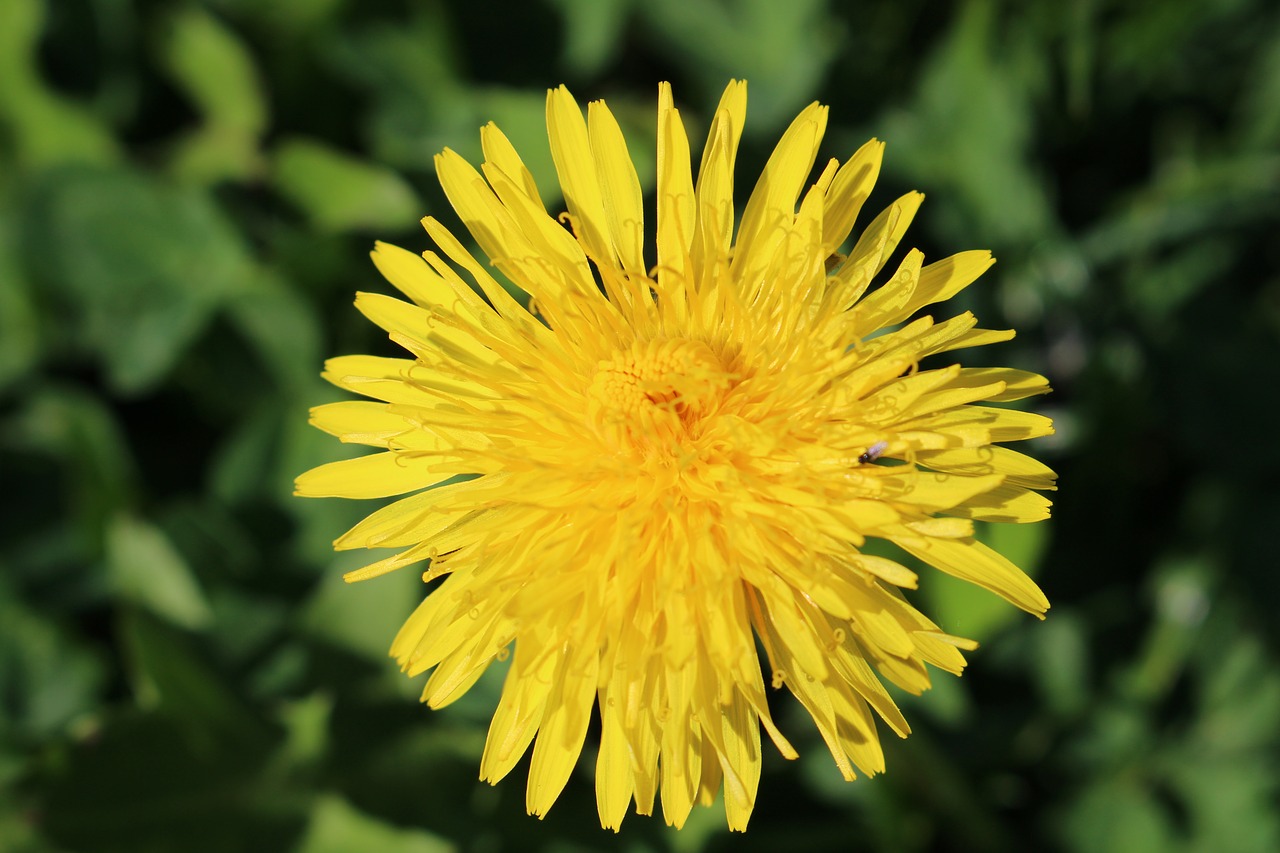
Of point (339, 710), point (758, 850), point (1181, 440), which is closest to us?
point (339, 710)

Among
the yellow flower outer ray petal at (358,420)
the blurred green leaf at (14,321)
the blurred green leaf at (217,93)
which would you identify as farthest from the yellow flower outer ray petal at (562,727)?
the blurred green leaf at (14,321)

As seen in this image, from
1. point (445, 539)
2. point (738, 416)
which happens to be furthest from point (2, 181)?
point (738, 416)

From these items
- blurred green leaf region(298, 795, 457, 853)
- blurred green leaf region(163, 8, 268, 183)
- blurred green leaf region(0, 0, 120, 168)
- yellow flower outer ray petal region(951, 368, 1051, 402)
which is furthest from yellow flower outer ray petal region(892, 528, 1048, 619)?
blurred green leaf region(0, 0, 120, 168)

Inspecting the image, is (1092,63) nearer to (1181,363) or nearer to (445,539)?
(1181,363)

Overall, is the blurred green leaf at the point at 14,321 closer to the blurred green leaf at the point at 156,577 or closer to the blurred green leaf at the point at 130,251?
the blurred green leaf at the point at 130,251

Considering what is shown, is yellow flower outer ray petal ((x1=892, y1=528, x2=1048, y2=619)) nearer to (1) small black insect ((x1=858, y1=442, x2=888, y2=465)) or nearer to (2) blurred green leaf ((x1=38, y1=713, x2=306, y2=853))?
(1) small black insect ((x1=858, y1=442, x2=888, y2=465))

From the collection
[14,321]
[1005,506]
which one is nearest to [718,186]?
[1005,506]
